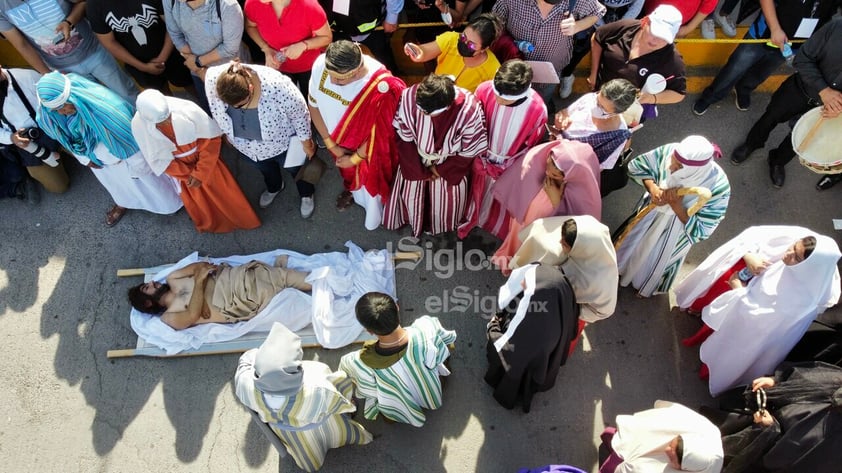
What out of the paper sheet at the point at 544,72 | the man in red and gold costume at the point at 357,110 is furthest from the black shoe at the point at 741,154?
the man in red and gold costume at the point at 357,110

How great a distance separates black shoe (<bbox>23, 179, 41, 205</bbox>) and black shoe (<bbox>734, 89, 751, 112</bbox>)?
21.3ft

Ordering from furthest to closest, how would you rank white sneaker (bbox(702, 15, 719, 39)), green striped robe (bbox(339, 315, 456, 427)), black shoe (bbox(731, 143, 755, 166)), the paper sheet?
white sneaker (bbox(702, 15, 719, 39)) → black shoe (bbox(731, 143, 755, 166)) → the paper sheet → green striped robe (bbox(339, 315, 456, 427))

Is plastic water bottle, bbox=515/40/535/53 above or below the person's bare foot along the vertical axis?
above

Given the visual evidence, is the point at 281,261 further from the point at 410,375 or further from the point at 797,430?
the point at 797,430

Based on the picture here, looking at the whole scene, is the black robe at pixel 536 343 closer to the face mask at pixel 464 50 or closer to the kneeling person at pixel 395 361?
the kneeling person at pixel 395 361

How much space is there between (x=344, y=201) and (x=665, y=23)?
286 cm

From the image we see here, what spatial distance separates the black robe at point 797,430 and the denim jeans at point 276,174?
3612 millimetres

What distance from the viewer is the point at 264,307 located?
4.47m

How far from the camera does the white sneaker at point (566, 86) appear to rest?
5.36 meters

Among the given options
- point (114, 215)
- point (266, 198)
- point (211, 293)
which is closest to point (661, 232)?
point (266, 198)

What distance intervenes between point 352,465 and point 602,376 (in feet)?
6.39

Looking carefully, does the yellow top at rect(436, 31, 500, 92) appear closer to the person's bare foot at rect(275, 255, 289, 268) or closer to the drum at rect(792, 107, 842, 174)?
the person's bare foot at rect(275, 255, 289, 268)

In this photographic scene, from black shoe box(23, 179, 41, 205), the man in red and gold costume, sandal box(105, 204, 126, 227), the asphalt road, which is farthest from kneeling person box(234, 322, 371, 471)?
black shoe box(23, 179, 41, 205)

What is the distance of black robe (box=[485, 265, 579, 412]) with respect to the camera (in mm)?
3234
